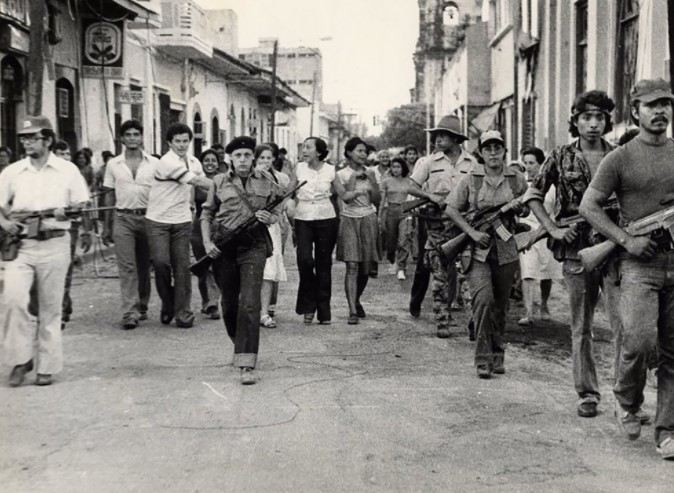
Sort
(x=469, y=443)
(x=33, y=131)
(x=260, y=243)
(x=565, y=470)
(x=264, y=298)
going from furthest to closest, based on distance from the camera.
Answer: (x=264, y=298) → (x=260, y=243) → (x=33, y=131) → (x=469, y=443) → (x=565, y=470)

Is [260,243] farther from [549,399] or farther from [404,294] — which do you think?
[404,294]

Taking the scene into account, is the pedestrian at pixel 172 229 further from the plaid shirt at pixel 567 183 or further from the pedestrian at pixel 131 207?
the plaid shirt at pixel 567 183

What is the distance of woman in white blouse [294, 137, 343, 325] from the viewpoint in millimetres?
9789

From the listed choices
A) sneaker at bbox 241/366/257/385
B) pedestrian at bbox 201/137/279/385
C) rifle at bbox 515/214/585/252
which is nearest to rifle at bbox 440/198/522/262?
rifle at bbox 515/214/585/252

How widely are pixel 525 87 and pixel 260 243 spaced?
56.3ft

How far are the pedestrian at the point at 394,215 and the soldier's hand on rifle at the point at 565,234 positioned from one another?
26.2 ft

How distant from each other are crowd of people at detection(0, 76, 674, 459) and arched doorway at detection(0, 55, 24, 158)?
4.88m

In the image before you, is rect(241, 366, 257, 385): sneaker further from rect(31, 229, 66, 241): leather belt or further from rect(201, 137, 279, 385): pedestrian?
rect(31, 229, 66, 241): leather belt

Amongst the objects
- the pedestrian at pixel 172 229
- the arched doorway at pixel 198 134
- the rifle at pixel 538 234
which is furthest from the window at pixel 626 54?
the arched doorway at pixel 198 134

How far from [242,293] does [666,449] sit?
3336 mm

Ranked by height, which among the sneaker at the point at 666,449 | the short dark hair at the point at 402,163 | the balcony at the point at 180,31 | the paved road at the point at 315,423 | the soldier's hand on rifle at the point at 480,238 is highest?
the balcony at the point at 180,31

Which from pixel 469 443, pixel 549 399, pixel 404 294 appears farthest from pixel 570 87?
pixel 469 443

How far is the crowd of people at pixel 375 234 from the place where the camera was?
17.1 feet

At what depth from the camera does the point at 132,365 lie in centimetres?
766
